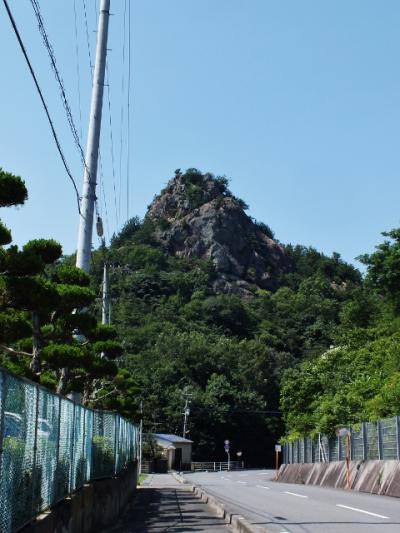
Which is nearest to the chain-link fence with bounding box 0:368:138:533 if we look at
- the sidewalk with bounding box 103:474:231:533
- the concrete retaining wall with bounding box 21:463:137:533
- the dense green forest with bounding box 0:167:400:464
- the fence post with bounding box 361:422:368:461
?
the concrete retaining wall with bounding box 21:463:137:533

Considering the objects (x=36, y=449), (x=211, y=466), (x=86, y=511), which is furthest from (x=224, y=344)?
(x=36, y=449)

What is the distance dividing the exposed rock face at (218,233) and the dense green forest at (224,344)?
89.7 inches

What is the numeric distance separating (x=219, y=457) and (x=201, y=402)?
270 inches

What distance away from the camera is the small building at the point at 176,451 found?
7531 centimetres

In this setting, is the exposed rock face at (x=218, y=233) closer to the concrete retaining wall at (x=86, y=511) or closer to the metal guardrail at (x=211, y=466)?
the metal guardrail at (x=211, y=466)

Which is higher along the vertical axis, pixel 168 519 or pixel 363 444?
pixel 363 444

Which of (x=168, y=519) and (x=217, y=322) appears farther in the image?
(x=217, y=322)

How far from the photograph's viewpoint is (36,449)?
7488 mm

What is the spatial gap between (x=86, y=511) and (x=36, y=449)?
3873 millimetres

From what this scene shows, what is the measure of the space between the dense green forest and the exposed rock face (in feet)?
7.47

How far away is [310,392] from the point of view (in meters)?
51.8

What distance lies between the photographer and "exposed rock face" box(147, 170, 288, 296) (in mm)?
140000

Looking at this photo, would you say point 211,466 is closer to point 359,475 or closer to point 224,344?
point 224,344

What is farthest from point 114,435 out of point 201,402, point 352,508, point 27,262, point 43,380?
point 201,402
